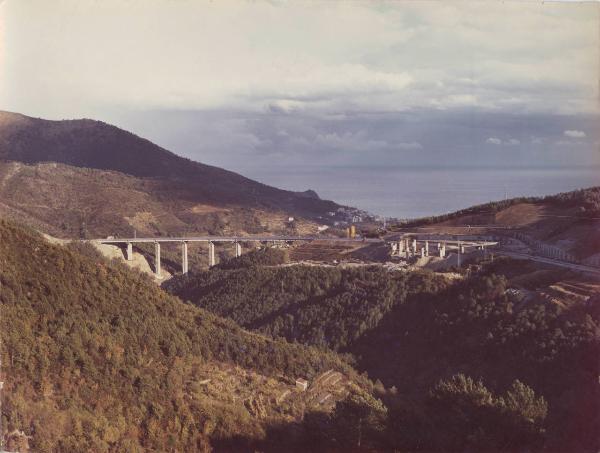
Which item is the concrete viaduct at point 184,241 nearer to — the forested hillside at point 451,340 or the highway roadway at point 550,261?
the forested hillside at point 451,340

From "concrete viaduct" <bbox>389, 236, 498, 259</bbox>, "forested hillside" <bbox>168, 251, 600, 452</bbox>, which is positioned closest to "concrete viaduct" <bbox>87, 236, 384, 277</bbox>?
"concrete viaduct" <bbox>389, 236, 498, 259</bbox>

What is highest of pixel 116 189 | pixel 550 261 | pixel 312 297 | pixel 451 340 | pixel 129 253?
pixel 116 189

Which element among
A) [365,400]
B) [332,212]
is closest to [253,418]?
[365,400]

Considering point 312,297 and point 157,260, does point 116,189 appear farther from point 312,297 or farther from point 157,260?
point 312,297

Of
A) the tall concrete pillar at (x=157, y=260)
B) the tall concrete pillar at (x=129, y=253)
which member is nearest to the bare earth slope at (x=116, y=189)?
the tall concrete pillar at (x=129, y=253)

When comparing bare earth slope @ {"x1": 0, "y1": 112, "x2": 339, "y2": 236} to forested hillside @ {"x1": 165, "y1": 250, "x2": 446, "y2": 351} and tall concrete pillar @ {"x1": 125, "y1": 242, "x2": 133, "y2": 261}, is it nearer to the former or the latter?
tall concrete pillar @ {"x1": 125, "y1": 242, "x2": 133, "y2": 261}

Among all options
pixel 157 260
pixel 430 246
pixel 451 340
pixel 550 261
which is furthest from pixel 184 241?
pixel 451 340

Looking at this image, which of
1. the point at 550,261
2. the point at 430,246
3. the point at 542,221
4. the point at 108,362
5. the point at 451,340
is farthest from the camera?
the point at 430,246
